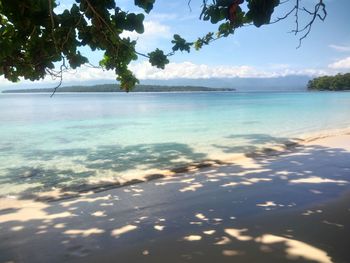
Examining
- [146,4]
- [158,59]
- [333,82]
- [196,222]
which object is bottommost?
[196,222]

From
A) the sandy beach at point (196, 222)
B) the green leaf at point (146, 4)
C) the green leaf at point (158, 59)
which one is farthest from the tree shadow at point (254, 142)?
the green leaf at point (146, 4)

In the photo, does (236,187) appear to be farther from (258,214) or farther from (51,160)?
(51,160)

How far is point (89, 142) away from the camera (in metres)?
16.3

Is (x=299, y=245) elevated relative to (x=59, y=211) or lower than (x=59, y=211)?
elevated

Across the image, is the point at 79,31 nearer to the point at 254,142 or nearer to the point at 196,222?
the point at 196,222

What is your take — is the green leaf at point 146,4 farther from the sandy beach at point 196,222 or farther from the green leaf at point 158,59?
the sandy beach at point 196,222

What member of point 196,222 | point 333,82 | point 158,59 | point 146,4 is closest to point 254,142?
point 196,222

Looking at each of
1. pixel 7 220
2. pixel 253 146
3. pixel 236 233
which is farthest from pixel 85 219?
pixel 253 146

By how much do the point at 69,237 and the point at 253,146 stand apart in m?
10.5

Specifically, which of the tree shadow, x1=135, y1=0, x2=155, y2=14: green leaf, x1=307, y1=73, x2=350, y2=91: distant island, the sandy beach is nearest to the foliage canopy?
x1=135, y1=0, x2=155, y2=14: green leaf

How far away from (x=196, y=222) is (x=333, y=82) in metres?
145

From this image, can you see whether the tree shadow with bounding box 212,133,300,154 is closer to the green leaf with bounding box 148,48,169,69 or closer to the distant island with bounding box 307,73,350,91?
the green leaf with bounding box 148,48,169,69

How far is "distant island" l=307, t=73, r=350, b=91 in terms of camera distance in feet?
423

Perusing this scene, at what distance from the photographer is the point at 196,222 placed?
4695 mm
